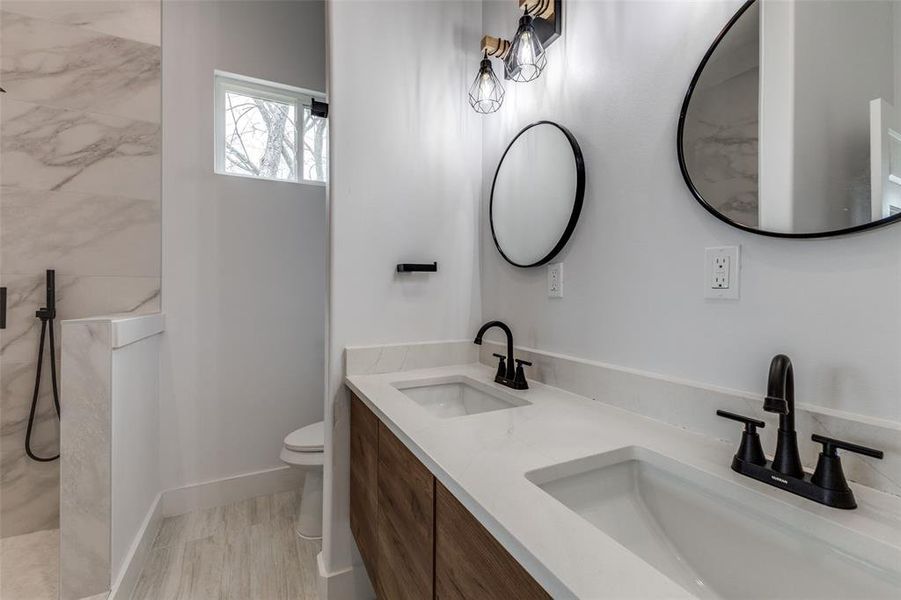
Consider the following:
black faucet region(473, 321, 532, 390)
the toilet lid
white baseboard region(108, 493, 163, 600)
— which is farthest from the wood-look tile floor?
black faucet region(473, 321, 532, 390)

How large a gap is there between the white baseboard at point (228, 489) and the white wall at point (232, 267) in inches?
1.9

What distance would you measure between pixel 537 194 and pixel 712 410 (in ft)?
2.90

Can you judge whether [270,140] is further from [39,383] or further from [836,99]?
[836,99]

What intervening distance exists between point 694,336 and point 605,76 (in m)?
0.80

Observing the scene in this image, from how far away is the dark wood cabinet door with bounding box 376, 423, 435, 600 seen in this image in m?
0.79

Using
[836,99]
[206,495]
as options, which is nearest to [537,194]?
[836,99]

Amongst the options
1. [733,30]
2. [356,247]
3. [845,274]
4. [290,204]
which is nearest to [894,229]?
[845,274]

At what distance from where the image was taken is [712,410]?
85 centimetres

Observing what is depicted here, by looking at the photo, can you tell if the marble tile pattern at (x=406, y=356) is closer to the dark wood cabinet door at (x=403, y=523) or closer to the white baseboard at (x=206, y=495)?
the dark wood cabinet door at (x=403, y=523)

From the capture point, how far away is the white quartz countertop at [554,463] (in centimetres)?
44

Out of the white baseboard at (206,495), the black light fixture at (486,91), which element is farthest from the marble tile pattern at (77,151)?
the black light fixture at (486,91)

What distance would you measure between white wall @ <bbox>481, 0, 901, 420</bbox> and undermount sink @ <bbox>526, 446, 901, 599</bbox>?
0.82ft

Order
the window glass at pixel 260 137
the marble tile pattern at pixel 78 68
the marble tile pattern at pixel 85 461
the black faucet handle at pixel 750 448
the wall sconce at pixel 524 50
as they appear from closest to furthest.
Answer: the black faucet handle at pixel 750 448 → the wall sconce at pixel 524 50 → the marble tile pattern at pixel 85 461 → the marble tile pattern at pixel 78 68 → the window glass at pixel 260 137

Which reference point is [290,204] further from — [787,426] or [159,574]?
[787,426]
